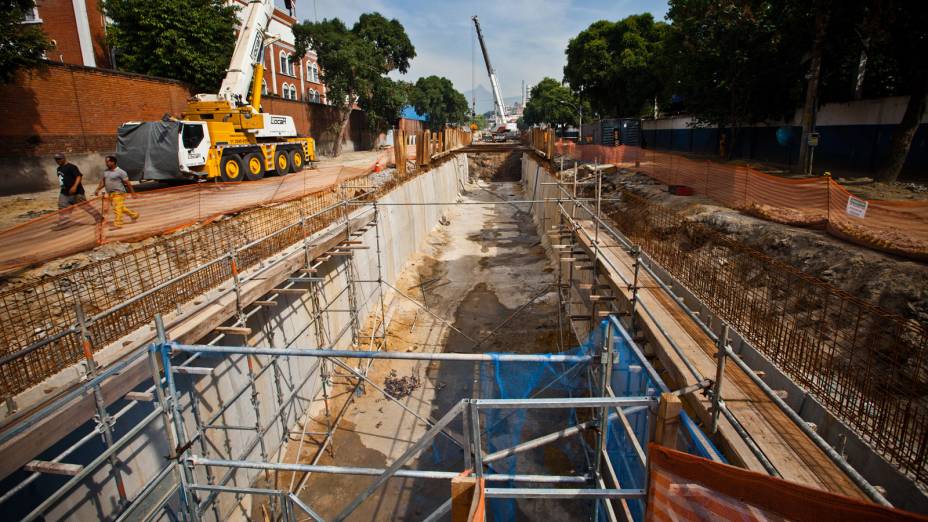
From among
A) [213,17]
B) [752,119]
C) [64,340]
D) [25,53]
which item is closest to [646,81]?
A: [752,119]

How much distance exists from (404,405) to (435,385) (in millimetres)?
1166

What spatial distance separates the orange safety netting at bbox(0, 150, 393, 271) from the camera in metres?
7.07

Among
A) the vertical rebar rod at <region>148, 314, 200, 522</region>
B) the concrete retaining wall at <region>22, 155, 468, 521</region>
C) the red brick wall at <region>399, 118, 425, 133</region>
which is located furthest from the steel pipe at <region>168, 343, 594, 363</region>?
the red brick wall at <region>399, 118, 425, 133</region>

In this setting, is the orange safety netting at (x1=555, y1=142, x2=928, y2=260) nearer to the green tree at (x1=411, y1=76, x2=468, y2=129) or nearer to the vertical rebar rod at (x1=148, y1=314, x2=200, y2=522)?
the vertical rebar rod at (x1=148, y1=314, x2=200, y2=522)

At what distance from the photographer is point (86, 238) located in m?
8.45

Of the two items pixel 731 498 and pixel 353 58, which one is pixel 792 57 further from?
pixel 353 58

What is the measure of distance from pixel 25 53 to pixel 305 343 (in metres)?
14.4

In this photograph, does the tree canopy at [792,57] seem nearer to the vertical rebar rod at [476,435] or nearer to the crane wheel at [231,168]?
the vertical rebar rod at [476,435]

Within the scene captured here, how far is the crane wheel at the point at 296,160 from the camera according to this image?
2194 cm

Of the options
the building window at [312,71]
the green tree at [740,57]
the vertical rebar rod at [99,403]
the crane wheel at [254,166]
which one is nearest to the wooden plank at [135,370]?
the vertical rebar rod at [99,403]

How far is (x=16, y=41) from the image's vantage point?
48.5 feet

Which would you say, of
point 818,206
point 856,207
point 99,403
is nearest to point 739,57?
point 818,206

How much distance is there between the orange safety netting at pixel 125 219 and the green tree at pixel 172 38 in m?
17.4

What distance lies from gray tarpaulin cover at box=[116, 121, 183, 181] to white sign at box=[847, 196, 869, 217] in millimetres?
17214
